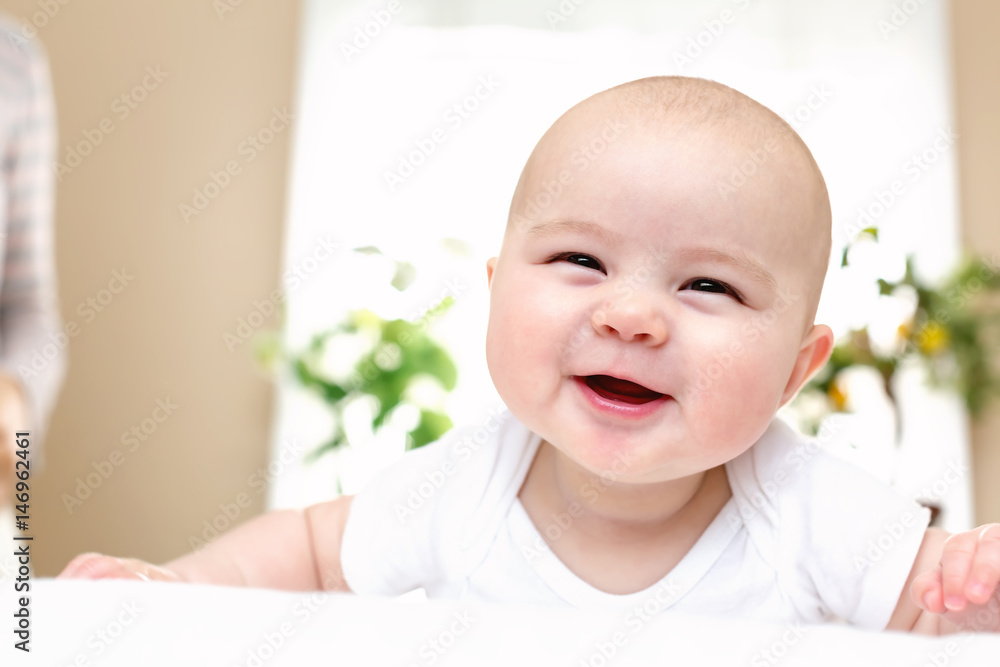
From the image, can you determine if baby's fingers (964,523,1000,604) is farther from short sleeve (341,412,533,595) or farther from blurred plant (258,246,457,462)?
blurred plant (258,246,457,462)

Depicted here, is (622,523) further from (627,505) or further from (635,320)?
(635,320)

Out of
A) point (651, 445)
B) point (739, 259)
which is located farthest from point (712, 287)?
point (651, 445)

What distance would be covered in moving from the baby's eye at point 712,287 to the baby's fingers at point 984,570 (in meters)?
0.24

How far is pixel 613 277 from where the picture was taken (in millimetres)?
654

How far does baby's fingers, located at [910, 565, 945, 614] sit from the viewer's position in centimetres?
59

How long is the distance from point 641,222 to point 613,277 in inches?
1.8

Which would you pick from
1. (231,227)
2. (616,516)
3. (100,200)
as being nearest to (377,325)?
(231,227)

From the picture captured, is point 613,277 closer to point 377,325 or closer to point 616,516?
point 616,516

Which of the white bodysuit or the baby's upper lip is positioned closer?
the baby's upper lip

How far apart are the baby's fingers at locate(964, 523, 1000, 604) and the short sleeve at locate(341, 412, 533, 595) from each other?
401 mm

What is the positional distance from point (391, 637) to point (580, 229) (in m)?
0.35

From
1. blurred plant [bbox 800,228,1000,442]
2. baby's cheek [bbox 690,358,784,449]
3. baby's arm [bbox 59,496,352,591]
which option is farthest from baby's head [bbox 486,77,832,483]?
blurred plant [bbox 800,228,1000,442]

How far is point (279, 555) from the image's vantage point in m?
0.81

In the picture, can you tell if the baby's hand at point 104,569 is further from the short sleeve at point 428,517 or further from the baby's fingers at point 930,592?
the baby's fingers at point 930,592
